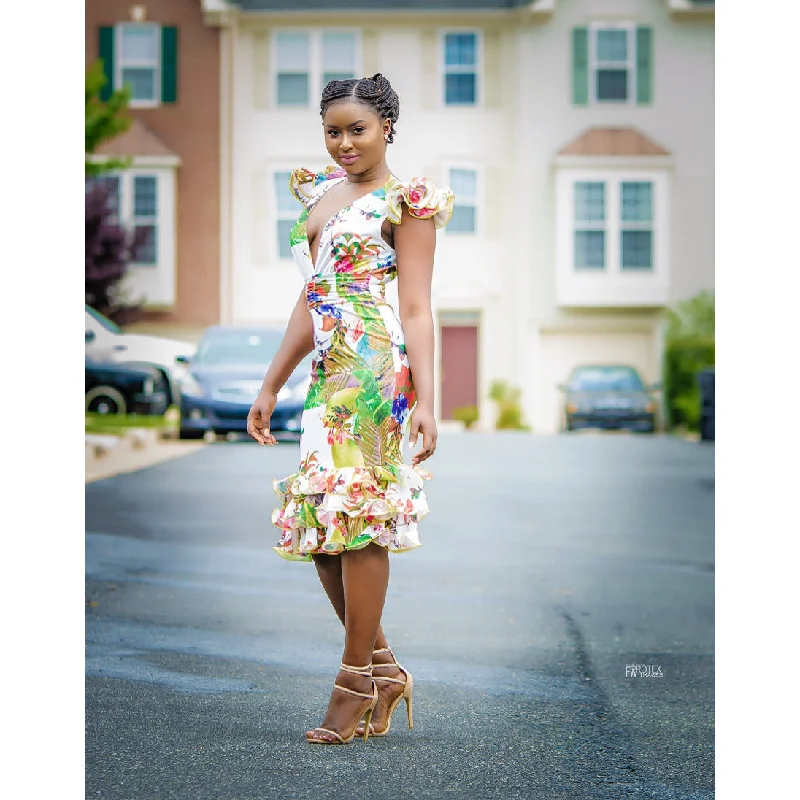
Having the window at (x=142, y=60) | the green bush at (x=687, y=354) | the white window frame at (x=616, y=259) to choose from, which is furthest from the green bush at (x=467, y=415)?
the window at (x=142, y=60)

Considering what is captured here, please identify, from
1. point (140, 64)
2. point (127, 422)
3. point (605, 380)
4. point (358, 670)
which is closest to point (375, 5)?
point (140, 64)

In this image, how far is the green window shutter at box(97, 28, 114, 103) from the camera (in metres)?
5.93

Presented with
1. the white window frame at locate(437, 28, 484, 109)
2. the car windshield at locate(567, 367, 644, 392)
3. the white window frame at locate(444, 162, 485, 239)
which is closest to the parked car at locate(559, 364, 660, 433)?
the car windshield at locate(567, 367, 644, 392)

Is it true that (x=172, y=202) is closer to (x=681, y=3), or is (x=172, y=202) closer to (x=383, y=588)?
(x=681, y=3)

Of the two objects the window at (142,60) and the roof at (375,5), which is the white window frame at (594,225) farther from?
the window at (142,60)

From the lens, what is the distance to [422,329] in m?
2.56

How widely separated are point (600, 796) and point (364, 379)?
906mm

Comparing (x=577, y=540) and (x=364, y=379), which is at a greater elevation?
(x=364, y=379)

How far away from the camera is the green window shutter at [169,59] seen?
229 inches

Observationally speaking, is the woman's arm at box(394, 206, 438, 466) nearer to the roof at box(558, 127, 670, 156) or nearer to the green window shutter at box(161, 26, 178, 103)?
the roof at box(558, 127, 670, 156)

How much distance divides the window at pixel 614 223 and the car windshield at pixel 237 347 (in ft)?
4.84

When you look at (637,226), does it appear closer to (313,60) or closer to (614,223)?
(614,223)

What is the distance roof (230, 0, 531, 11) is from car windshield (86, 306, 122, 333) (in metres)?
1.57

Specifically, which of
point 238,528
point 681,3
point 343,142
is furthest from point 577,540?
point 343,142
